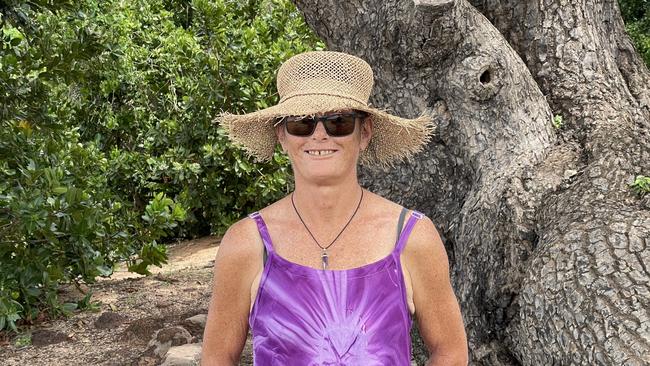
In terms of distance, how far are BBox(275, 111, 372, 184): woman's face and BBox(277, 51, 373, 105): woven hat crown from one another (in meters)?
0.09

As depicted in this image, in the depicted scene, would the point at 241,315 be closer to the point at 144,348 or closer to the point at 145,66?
the point at 144,348

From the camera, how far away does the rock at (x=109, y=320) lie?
A: 5968 millimetres

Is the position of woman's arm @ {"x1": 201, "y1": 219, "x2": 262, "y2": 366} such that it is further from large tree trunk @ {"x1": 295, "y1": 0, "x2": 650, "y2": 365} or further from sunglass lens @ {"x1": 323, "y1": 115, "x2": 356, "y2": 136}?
large tree trunk @ {"x1": 295, "y1": 0, "x2": 650, "y2": 365}

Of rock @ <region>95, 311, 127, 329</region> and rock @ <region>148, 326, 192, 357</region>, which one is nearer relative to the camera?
rock @ <region>148, 326, 192, 357</region>

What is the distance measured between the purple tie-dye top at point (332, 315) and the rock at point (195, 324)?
11.4ft

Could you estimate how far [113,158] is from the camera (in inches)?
352

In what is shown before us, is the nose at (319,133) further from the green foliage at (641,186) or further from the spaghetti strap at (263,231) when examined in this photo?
the green foliage at (641,186)

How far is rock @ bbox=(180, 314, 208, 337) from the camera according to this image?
557 cm

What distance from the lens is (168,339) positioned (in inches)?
206

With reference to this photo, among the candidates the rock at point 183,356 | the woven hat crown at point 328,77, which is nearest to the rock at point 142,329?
the rock at point 183,356

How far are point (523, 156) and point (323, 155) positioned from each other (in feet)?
5.96

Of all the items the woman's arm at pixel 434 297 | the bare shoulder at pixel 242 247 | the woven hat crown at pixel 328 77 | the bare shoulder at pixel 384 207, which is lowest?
the woman's arm at pixel 434 297

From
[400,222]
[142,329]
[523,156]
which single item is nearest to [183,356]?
[142,329]

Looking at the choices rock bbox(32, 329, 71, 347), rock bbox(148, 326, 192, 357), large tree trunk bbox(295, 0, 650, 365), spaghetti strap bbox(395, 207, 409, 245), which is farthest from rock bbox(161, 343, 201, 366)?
spaghetti strap bbox(395, 207, 409, 245)
